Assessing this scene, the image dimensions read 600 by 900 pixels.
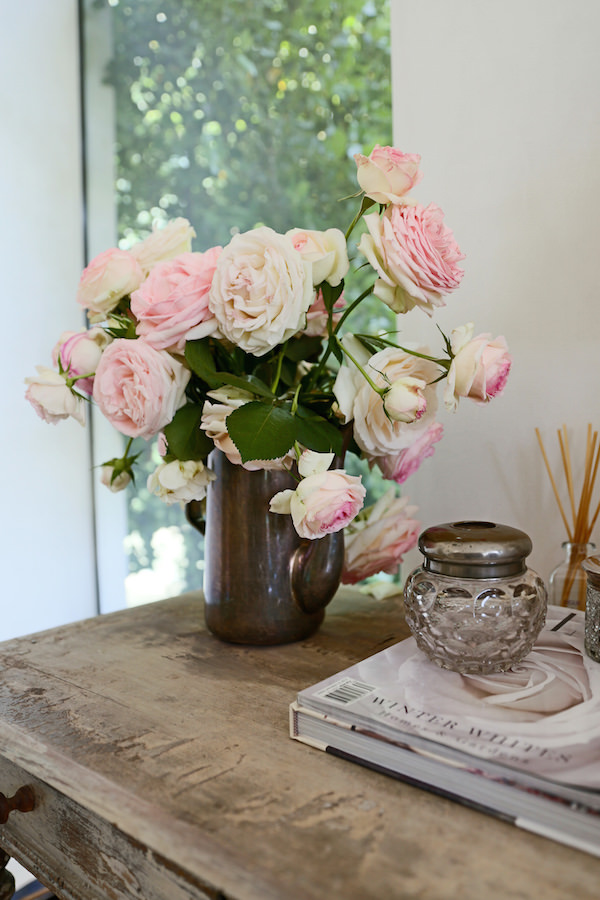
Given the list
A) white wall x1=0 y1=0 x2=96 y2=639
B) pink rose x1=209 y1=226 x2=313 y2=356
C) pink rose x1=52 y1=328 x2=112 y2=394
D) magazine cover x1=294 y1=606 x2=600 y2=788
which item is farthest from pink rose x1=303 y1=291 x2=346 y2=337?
white wall x1=0 y1=0 x2=96 y2=639

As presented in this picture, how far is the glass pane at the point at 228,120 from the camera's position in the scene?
132cm

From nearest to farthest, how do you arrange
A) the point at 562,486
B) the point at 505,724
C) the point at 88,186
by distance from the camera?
the point at 505,724
the point at 562,486
the point at 88,186

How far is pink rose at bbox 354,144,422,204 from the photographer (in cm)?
63

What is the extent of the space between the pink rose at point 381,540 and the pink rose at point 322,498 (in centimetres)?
22

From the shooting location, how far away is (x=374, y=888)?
39 cm

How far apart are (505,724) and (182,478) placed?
0.40 m

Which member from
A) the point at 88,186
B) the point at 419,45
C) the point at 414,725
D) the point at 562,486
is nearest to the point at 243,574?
the point at 414,725

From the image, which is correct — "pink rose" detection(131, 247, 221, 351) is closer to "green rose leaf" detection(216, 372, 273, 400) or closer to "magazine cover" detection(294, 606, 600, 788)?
"green rose leaf" detection(216, 372, 273, 400)

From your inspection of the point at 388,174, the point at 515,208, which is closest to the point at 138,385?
the point at 388,174

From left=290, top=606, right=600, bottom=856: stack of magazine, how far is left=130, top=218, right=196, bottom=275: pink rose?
48cm

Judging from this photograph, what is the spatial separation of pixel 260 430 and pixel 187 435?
123mm

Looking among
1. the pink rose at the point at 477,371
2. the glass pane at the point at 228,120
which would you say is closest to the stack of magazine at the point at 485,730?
the pink rose at the point at 477,371

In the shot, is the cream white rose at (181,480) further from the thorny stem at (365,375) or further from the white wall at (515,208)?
the white wall at (515,208)

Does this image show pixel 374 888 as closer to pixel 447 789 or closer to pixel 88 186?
pixel 447 789
